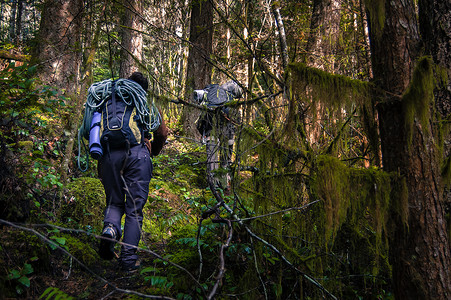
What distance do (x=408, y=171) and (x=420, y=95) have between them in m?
0.63

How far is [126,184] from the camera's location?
3814 millimetres

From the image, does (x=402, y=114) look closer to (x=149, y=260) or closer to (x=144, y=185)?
(x=144, y=185)

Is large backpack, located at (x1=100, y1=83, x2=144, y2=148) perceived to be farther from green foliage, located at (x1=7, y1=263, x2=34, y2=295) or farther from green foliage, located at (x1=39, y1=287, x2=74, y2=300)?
green foliage, located at (x1=39, y1=287, x2=74, y2=300)

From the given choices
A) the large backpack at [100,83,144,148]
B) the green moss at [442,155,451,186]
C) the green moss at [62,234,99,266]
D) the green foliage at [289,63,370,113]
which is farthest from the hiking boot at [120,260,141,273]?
the green moss at [442,155,451,186]

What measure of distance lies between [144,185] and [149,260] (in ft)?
3.55

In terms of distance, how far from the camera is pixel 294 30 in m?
8.52

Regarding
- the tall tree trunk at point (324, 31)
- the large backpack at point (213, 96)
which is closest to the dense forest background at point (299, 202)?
the large backpack at point (213, 96)

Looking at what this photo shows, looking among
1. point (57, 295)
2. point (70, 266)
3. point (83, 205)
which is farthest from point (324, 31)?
point (57, 295)

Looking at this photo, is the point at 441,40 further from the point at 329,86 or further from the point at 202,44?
the point at 202,44

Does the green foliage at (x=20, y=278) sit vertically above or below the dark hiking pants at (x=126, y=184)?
below

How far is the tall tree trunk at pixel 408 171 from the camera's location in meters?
2.57

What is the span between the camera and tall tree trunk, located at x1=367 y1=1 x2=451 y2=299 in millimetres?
2568

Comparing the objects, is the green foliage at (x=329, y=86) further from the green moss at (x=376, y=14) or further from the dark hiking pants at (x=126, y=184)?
the dark hiking pants at (x=126, y=184)

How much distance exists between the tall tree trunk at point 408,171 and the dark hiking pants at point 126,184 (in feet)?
8.83
